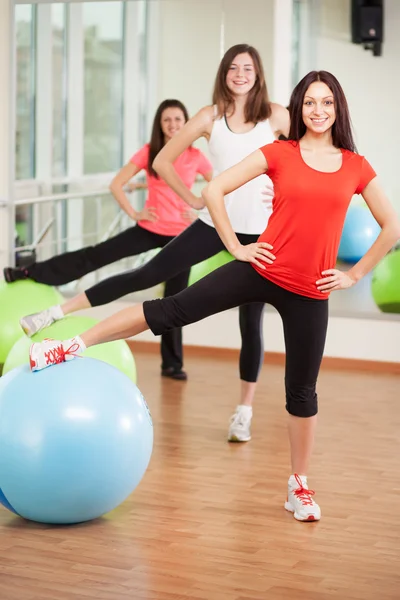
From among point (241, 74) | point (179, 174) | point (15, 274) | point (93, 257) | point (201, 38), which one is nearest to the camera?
point (241, 74)

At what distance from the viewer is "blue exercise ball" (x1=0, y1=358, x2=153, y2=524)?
3205mm

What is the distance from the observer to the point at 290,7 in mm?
6312

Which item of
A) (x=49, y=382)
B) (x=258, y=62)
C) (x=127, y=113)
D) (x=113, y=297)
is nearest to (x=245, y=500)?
(x=49, y=382)

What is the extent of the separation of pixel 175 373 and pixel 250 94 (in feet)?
6.94

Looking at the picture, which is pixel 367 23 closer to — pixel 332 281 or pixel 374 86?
pixel 374 86

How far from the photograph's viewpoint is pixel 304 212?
10.7ft

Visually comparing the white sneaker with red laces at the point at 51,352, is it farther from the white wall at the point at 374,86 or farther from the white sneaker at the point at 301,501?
the white wall at the point at 374,86

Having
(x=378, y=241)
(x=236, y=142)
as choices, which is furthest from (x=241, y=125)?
(x=378, y=241)

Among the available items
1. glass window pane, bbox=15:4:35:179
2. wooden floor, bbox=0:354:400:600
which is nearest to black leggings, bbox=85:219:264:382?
wooden floor, bbox=0:354:400:600

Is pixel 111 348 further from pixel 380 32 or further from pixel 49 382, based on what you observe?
pixel 380 32

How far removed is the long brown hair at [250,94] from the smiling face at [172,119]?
1191mm

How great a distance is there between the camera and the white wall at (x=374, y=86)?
6.34 metres

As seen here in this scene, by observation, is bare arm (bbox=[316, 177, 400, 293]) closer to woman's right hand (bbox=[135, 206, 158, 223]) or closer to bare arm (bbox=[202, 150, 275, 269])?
bare arm (bbox=[202, 150, 275, 269])

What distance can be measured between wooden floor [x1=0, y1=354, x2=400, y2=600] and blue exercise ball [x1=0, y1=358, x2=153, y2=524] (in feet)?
0.45
